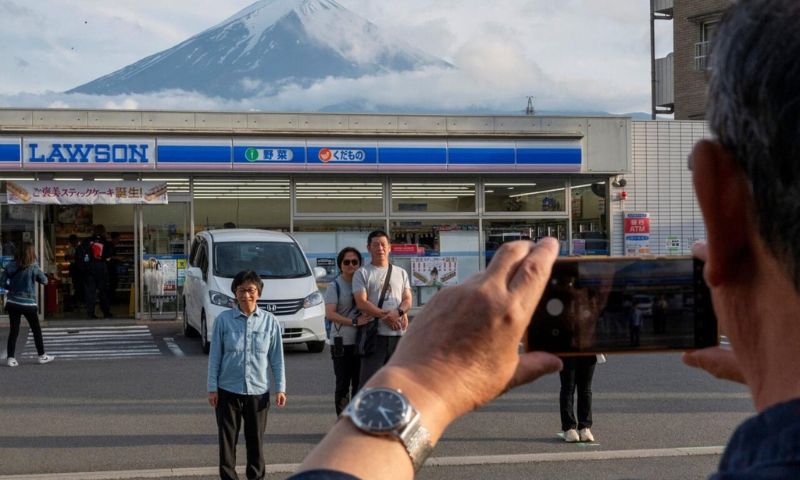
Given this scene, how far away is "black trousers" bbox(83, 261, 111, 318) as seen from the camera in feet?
68.7

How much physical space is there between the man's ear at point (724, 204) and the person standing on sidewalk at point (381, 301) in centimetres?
742

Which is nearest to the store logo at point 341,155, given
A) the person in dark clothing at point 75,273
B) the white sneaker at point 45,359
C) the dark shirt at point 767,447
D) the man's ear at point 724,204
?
the person in dark clothing at point 75,273

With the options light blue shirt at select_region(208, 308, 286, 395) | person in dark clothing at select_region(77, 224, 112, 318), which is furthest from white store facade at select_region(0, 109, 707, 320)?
light blue shirt at select_region(208, 308, 286, 395)

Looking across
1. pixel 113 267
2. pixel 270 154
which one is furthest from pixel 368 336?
pixel 113 267

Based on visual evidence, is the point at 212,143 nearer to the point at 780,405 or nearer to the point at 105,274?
the point at 105,274

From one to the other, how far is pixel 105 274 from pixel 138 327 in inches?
69.9

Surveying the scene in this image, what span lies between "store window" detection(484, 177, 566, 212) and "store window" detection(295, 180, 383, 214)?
249cm

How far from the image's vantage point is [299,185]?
2198 centimetres

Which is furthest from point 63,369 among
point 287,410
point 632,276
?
point 632,276

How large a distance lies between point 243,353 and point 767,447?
21.0 ft

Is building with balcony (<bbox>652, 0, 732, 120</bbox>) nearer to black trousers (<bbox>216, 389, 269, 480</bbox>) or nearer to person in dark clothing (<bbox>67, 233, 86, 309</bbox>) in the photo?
person in dark clothing (<bbox>67, 233, 86, 309</bbox>)

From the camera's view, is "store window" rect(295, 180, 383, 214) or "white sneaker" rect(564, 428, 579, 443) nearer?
"white sneaker" rect(564, 428, 579, 443)

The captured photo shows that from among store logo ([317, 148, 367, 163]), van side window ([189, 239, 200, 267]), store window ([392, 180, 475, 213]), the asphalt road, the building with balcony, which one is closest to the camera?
the asphalt road

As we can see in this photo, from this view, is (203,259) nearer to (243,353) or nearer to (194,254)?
(194,254)
